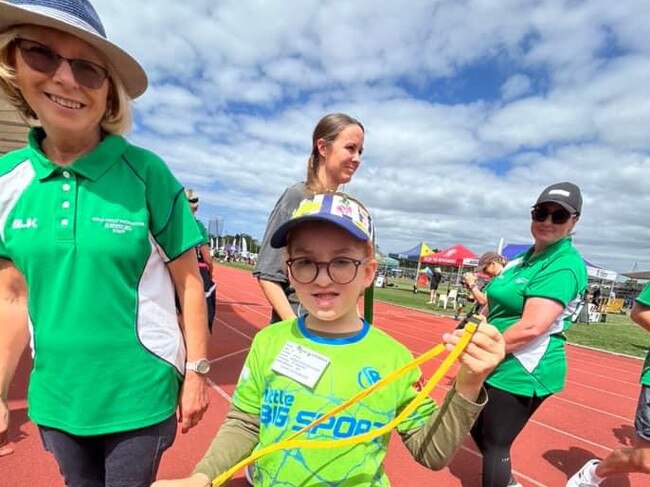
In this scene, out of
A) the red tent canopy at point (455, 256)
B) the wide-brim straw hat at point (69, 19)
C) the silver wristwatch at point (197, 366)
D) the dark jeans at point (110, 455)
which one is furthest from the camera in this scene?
the red tent canopy at point (455, 256)

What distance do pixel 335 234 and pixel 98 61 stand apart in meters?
0.94

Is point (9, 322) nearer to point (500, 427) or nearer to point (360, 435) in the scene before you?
point (360, 435)

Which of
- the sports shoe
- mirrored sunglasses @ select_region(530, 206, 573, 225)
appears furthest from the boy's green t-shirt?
the sports shoe

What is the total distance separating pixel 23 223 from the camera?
1336 mm

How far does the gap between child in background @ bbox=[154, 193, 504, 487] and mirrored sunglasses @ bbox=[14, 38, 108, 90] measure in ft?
2.58

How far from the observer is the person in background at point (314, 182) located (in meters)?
1.99

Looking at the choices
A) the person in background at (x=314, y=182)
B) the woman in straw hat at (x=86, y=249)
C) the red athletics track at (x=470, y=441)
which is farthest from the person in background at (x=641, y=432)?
the woman in straw hat at (x=86, y=249)

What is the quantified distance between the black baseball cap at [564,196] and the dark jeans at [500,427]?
1.15 metres

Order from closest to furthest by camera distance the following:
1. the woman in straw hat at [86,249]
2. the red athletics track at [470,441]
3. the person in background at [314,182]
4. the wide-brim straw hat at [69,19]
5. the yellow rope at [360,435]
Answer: the yellow rope at [360,435], the wide-brim straw hat at [69,19], the woman in straw hat at [86,249], the person in background at [314,182], the red athletics track at [470,441]

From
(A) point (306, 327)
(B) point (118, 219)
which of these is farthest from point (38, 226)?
(A) point (306, 327)

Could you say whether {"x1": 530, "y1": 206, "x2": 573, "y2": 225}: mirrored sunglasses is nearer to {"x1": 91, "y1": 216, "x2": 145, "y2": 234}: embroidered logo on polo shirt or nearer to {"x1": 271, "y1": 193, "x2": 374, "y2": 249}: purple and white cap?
{"x1": 271, "y1": 193, "x2": 374, "y2": 249}: purple and white cap

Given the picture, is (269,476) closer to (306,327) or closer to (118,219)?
(306,327)

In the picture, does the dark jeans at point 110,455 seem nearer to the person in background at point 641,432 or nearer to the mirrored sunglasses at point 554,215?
the mirrored sunglasses at point 554,215

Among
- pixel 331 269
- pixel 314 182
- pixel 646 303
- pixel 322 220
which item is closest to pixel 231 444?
pixel 331 269
